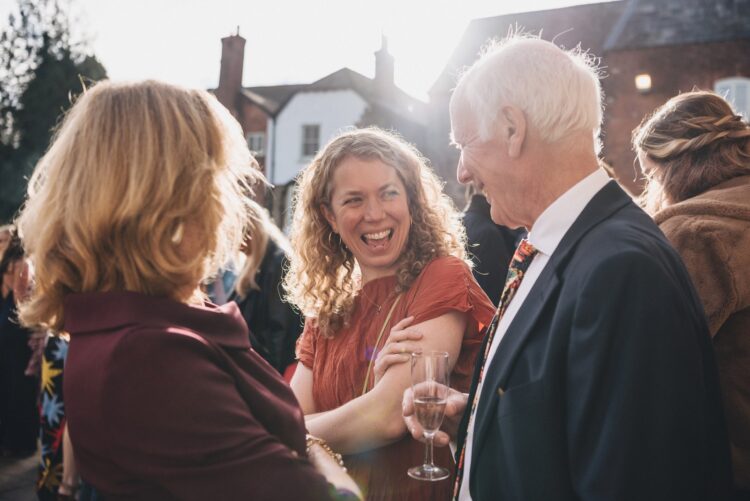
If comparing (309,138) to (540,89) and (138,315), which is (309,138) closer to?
(540,89)

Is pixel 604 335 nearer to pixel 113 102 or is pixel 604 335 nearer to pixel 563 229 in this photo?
pixel 563 229

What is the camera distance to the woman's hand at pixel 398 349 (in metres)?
2.13

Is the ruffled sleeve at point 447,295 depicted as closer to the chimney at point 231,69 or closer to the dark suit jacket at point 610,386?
the dark suit jacket at point 610,386

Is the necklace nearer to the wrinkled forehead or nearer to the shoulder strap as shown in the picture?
the shoulder strap

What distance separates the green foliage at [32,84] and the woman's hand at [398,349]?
84.7 ft

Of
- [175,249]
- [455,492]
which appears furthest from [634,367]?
[175,249]

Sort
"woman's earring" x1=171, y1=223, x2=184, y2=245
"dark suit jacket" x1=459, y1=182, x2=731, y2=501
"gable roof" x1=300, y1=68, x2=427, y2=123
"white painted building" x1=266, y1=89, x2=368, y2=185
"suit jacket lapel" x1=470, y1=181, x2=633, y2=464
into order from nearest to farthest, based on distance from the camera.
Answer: "dark suit jacket" x1=459, y1=182, x2=731, y2=501 → "woman's earring" x1=171, y1=223, x2=184, y2=245 → "suit jacket lapel" x1=470, y1=181, x2=633, y2=464 → "white painted building" x1=266, y1=89, x2=368, y2=185 → "gable roof" x1=300, y1=68, x2=427, y2=123

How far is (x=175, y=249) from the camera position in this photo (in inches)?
56.1

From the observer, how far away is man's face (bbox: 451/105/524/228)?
1836 millimetres

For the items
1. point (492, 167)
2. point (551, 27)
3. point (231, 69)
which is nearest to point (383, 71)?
point (231, 69)

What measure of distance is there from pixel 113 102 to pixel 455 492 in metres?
1.49

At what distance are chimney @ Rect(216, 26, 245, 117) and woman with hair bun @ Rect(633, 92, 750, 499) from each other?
25546 millimetres

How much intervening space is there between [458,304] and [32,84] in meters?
28.3

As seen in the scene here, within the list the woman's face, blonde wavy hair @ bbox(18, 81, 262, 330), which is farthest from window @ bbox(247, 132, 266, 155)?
blonde wavy hair @ bbox(18, 81, 262, 330)
